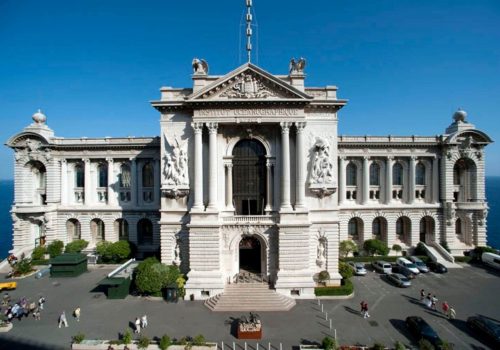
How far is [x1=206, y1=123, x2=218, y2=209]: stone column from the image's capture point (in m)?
30.5

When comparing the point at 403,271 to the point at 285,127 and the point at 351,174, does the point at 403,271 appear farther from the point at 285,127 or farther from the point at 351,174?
the point at 285,127

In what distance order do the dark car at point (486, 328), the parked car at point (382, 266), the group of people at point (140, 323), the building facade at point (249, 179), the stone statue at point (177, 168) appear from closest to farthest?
the dark car at point (486, 328)
the group of people at point (140, 323)
the building facade at point (249, 179)
the stone statue at point (177, 168)
the parked car at point (382, 266)

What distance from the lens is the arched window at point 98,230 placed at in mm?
45472

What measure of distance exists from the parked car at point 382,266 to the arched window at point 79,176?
47.6 metres

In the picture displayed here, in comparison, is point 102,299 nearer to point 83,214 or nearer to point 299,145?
point 83,214

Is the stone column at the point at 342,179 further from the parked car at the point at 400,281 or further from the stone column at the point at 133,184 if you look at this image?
the stone column at the point at 133,184

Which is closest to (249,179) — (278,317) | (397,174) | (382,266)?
(278,317)

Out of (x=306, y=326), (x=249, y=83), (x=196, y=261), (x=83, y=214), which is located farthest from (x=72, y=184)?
(x=306, y=326)

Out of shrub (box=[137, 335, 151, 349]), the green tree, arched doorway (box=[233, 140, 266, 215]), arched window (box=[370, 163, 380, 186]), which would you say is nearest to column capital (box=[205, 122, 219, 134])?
arched doorway (box=[233, 140, 266, 215])

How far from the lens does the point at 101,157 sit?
4472cm

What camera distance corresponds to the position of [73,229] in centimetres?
4594

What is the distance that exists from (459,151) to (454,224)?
11839mm

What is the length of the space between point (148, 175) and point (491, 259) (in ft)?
174

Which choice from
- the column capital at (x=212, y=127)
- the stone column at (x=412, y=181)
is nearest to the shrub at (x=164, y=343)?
the column capital at (x=212, y=127)
